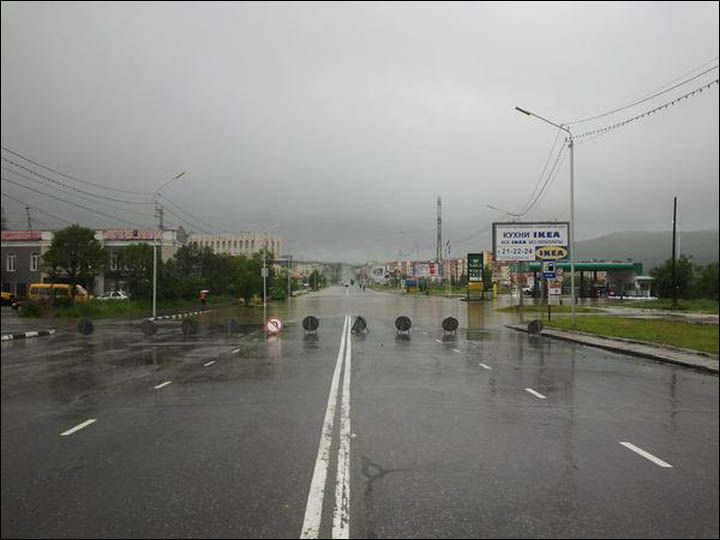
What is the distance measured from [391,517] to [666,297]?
186 feet

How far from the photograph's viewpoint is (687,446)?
5855mm

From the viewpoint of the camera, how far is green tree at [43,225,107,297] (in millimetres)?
38250

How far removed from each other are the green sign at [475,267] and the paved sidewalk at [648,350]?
39.3 metres

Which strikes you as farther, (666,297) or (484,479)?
(666,297)

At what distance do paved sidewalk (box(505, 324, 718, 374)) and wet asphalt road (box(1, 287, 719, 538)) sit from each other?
1.62 meters

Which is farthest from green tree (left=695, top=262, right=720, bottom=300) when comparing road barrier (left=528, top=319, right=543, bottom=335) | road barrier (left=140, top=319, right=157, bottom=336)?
road barrier (left=140, top=319, right=157, bottom=336)

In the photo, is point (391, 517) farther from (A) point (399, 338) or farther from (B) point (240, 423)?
(A) point (399, 338)

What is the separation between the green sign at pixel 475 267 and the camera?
61000 mm

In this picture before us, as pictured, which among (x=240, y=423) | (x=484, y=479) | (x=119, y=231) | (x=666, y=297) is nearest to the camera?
(x=484, y=479)

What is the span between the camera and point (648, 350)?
1551 centimetres

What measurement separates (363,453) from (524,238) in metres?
42.9

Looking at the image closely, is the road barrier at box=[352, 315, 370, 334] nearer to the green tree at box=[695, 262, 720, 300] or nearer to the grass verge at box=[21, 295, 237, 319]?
the grass verge at box=[21, 295, 237, 319]

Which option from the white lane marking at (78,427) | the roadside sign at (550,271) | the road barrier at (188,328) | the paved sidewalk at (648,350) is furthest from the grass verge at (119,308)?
the roadside sign at (550,271)

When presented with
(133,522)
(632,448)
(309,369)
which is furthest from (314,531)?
(309,369)
